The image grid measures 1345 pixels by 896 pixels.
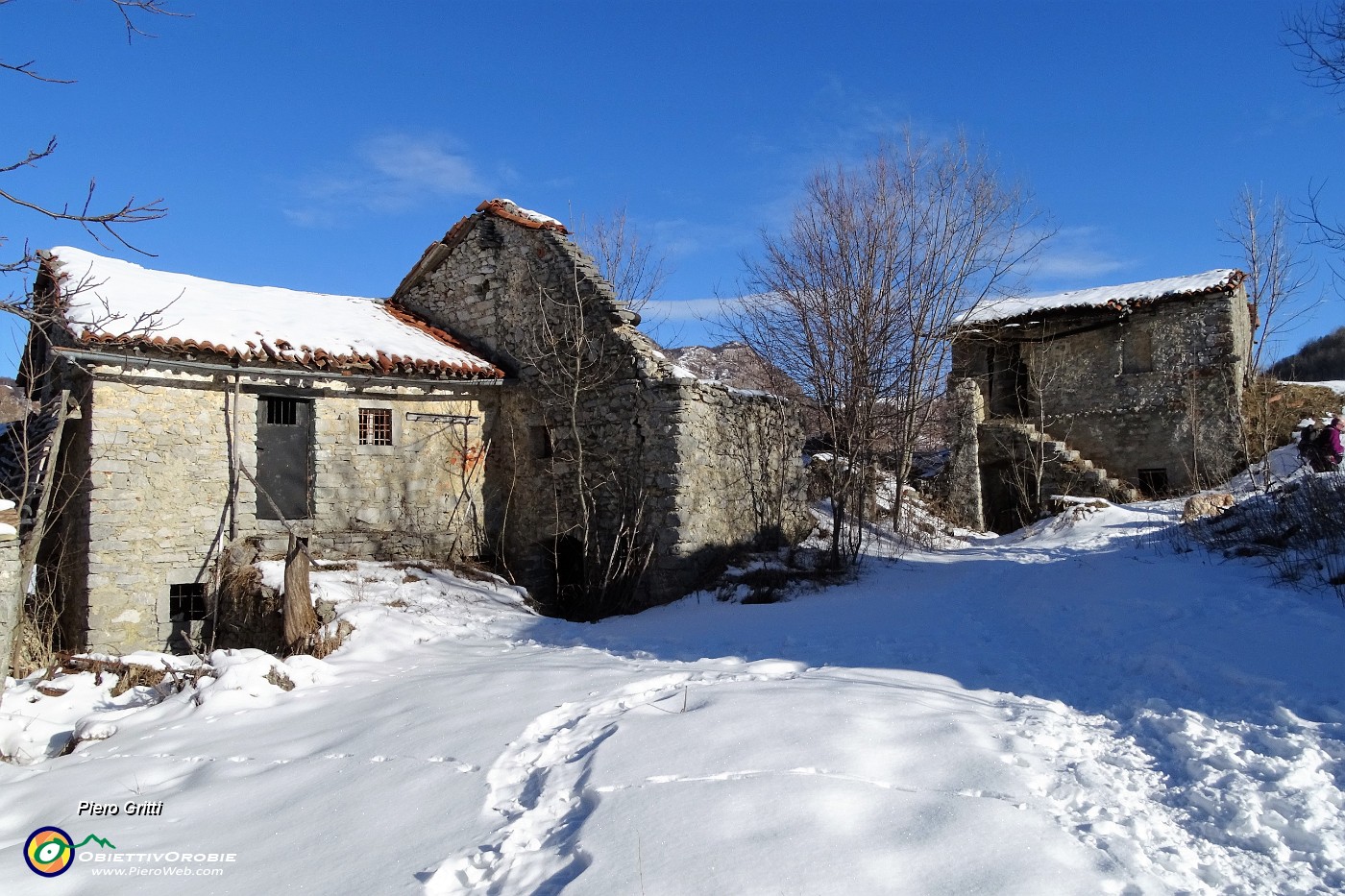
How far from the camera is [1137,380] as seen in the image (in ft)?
63.5

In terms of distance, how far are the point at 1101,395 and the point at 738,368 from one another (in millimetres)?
10515

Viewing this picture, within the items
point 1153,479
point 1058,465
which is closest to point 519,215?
point 1058,465

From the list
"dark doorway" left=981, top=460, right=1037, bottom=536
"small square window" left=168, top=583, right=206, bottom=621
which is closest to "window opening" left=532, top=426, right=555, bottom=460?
"small square window" left=168, top=583, right=206, bottom=621

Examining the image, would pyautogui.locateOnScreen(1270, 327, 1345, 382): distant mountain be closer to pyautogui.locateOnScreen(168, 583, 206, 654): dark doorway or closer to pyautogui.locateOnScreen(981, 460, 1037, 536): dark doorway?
pyautogui.locateOnScreen(981, 460, 1037, 536): dark doorway

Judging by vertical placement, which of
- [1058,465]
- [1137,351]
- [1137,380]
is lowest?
[1058,465]

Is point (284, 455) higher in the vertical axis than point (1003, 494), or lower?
higher

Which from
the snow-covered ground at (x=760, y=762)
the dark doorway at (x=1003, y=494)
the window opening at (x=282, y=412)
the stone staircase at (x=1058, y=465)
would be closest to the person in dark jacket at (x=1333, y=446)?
the stone staircase at (x=1058, y=465)

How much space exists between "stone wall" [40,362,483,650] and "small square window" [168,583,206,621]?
0.16 metres

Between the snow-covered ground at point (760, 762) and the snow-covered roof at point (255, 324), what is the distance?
4516 mm

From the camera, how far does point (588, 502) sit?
11.7 m

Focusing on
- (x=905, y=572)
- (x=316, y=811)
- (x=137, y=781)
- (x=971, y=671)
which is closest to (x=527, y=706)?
(x=316, y=811)

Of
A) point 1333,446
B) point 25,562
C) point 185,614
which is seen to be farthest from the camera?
point 1333,446

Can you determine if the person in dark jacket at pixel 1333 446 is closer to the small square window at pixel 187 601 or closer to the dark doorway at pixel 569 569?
the dark doorway at pixel 569 569

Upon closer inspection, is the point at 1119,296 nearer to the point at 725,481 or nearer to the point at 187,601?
the point at 725,481
